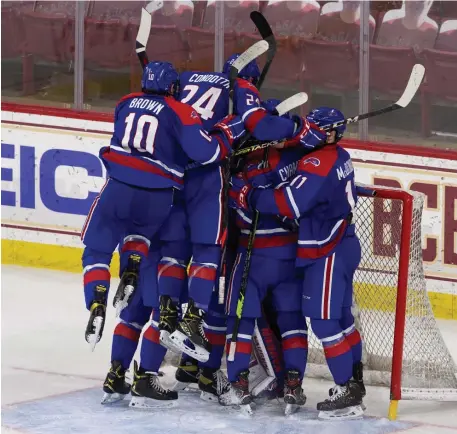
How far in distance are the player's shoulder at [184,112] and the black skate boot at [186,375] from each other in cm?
111

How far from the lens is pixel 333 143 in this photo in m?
6.08

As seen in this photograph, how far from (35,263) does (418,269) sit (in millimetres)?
3107

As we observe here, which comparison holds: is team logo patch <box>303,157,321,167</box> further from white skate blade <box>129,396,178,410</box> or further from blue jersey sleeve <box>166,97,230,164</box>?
white skate blade <box>129,396,178,410</box>

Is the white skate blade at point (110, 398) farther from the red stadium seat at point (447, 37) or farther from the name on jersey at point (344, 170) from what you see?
the red stadium seat at point (447, 37)

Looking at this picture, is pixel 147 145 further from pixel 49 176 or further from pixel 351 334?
pixel 49 176

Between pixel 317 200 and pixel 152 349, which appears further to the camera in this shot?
pixel 152 349

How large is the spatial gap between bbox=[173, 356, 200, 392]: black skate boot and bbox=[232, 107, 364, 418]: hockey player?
629 millimetres

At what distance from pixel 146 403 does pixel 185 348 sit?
349 millimetres

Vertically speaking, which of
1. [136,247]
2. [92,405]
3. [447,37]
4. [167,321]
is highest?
[447,37]

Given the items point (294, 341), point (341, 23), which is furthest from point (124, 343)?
point (341, 23)

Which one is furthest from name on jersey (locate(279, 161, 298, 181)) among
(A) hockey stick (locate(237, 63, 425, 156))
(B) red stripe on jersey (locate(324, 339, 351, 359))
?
(B) red stripe on jersey (locate(324, 339, 351, 359))

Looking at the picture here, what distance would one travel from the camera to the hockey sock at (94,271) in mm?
6031

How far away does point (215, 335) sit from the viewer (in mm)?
6383

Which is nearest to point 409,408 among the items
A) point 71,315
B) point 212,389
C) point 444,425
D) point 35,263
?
point 444,425
